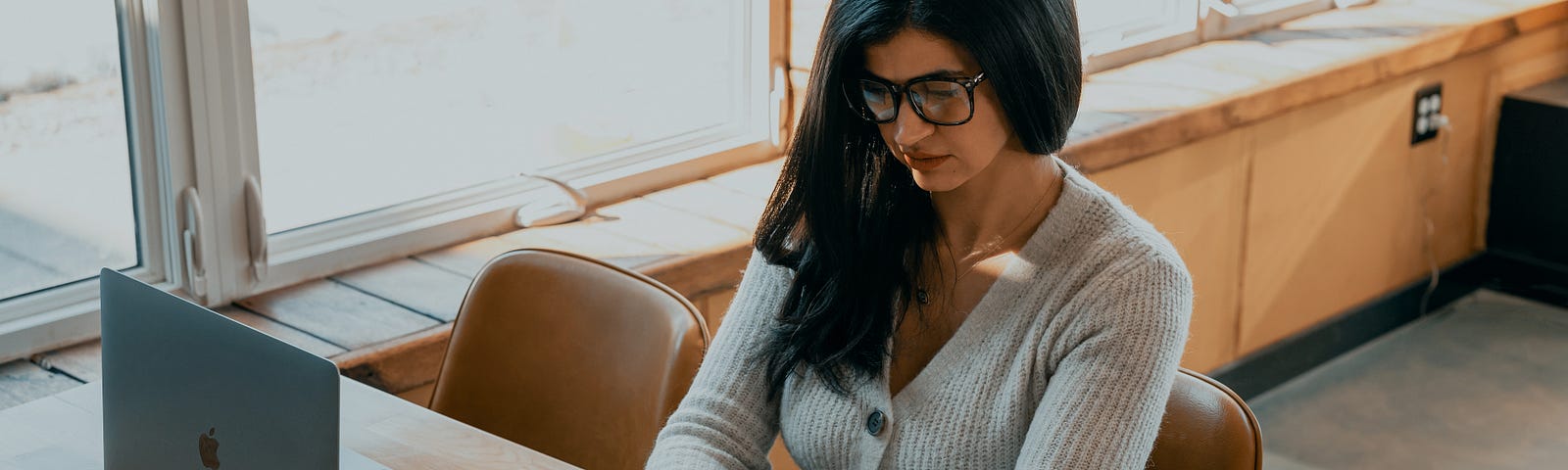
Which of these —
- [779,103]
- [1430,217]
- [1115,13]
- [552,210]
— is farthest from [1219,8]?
[552,210]

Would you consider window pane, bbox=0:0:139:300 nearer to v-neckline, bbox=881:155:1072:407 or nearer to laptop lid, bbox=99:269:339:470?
laptop lid, bbox=99:269:339:470

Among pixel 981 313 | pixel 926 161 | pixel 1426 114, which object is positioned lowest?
pixel 1426 114

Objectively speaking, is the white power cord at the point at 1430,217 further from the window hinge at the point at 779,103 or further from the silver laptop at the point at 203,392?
the silver laptop at the point at 203,392

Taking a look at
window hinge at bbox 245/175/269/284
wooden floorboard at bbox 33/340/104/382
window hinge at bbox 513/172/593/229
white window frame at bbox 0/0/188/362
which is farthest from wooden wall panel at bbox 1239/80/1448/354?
wooden floorboard at bbox 33/340/104/382

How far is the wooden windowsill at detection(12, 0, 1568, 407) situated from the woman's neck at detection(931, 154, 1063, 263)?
2.67ft

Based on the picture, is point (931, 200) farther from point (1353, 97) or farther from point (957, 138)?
point (1353, 97)

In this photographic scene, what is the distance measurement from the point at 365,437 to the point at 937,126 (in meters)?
0.67

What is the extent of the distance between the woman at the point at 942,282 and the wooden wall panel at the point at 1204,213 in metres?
1.57

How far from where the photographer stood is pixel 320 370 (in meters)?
1.25

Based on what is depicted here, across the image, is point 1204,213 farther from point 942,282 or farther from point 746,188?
point 942,282

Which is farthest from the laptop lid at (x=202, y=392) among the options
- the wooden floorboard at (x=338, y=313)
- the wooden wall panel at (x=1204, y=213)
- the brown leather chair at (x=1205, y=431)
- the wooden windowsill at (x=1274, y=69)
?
the wooden wall panel at (x=1204, y=213)

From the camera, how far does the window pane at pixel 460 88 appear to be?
2316 mm

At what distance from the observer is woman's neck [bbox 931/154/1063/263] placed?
61.6 inches

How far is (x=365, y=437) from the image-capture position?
168 centimetres
